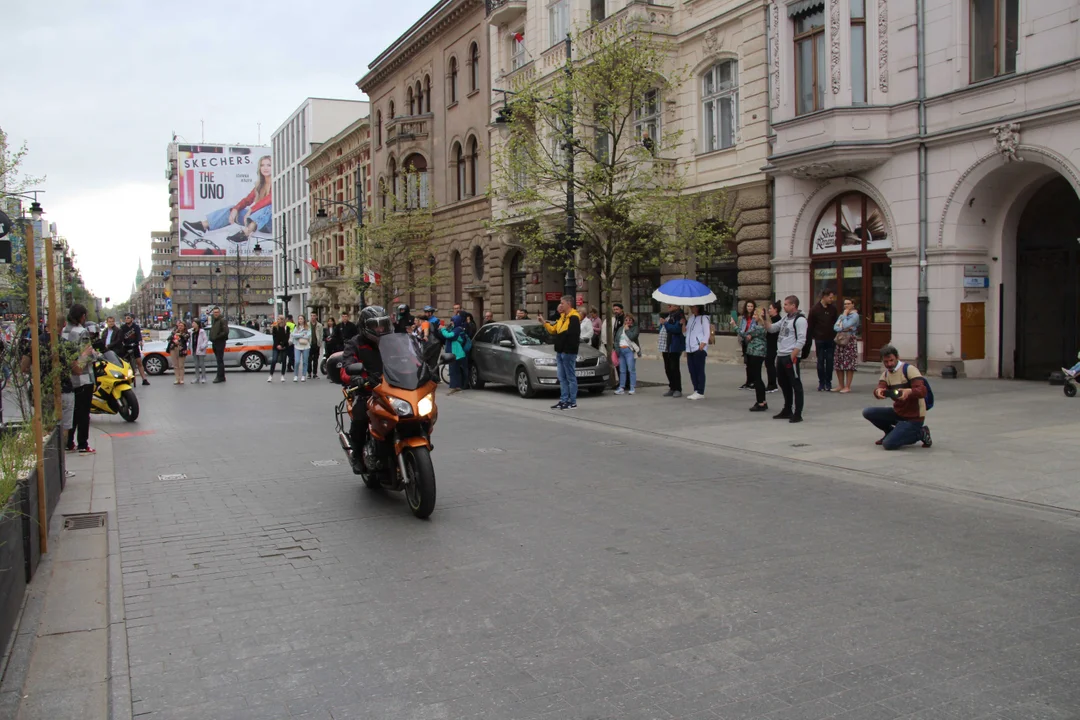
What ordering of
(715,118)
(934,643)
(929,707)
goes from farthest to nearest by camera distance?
(715,118) < (934,643) < (929,707)

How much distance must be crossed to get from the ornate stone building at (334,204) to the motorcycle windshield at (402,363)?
4805cm

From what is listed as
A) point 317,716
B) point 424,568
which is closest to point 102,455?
point 424,568

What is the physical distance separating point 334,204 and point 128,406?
5004 cm

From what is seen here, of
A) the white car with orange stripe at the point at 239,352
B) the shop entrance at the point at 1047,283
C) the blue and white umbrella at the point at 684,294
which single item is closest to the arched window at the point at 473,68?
the white car with orange stripe at the point at 239,352

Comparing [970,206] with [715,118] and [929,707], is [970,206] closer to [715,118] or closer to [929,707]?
[715,118]

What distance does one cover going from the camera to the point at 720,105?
78.6 ft

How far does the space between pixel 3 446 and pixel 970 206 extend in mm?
16961

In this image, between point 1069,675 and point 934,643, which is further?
point 934,643

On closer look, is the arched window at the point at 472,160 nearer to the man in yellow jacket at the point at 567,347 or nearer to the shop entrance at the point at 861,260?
the shop entrance at the point at 861,260

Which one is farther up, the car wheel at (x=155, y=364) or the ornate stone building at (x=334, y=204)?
the ornate stone building at (x=334, y=204)

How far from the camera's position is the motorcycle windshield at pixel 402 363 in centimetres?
730

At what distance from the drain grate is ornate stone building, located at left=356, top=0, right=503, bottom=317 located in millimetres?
28482

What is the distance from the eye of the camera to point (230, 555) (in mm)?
6254

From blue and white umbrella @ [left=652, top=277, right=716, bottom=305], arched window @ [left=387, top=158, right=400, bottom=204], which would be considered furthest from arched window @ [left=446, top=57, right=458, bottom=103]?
blue and white umbrella @ [left=652, top=277, right=716, bottom=305]
